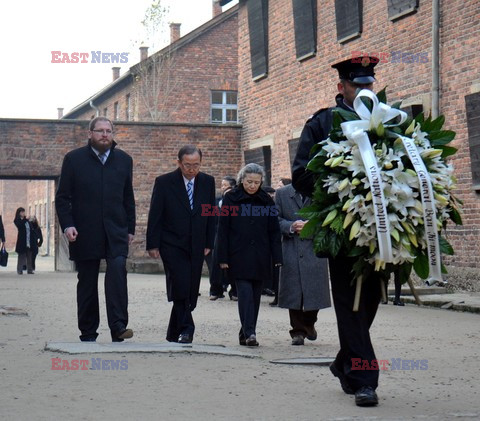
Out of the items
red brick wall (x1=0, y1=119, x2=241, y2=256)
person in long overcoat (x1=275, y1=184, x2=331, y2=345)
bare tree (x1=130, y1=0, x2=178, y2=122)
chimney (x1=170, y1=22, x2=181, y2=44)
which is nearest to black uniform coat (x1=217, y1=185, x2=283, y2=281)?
person in long overcoat (x1=275, y1=184, x2=331, y2=345)

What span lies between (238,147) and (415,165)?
950 inches

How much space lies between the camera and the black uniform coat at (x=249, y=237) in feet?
32.9

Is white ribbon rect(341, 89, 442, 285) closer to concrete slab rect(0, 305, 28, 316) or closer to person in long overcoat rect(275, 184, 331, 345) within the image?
person in long overcoat rect(275, 184, 331, 345)

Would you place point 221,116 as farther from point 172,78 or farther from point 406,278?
point 406,278

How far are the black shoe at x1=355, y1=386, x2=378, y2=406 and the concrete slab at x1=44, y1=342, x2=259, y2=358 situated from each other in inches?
95.1

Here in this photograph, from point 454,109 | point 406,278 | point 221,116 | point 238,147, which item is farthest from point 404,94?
point 221,116

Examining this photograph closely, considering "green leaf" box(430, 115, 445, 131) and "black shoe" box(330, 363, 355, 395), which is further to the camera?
"black shoe" box(330, 363, 355, 395)

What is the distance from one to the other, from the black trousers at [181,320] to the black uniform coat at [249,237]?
0.68 metres

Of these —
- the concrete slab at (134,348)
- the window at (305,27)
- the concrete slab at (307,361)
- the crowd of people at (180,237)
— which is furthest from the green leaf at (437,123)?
the window at (305,27)

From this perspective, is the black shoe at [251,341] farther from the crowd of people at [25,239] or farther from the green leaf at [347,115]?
the crowd of people at [25,239]

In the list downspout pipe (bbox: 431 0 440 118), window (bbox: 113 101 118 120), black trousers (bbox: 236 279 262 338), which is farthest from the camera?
window (bbox: 113 101 118 120)

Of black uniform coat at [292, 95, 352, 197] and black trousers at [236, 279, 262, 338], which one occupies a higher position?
black uniform coat at [292, 95, 352, 197]

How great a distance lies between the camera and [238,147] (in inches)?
1181

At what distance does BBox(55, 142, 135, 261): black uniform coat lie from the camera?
921cm
